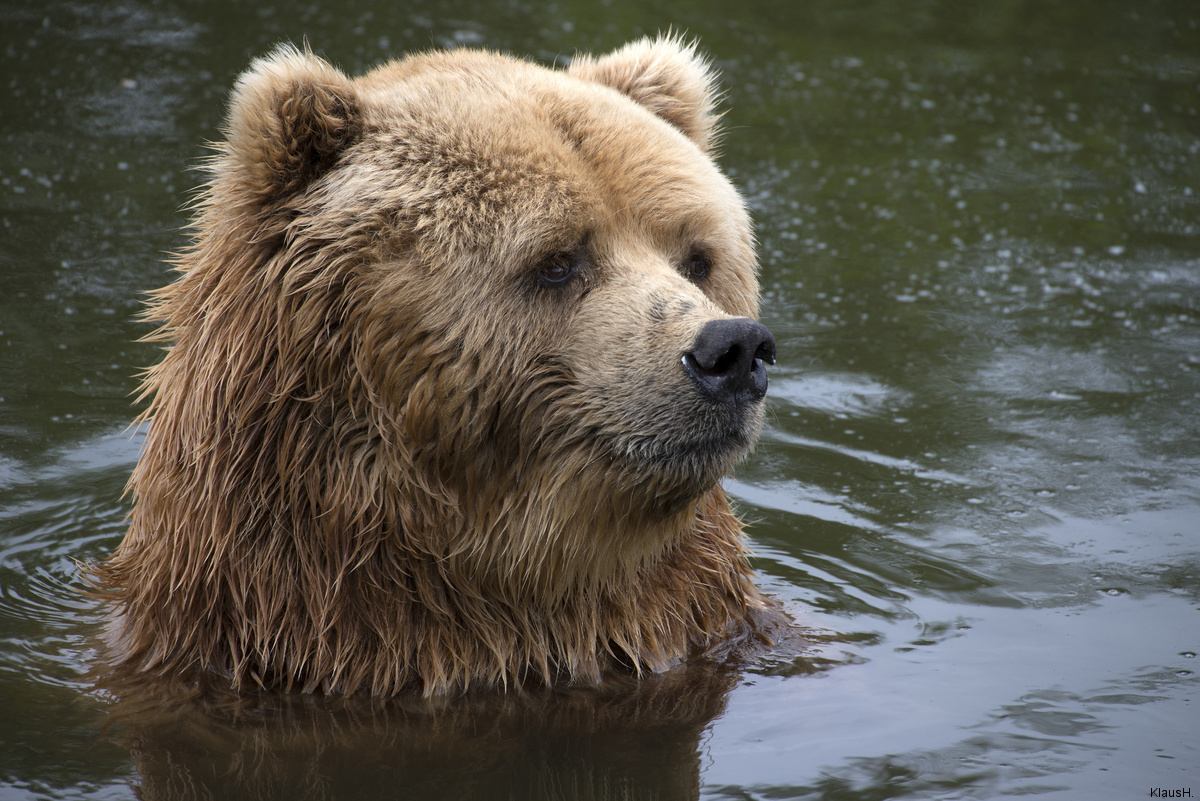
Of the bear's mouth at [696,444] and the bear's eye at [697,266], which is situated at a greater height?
the bear's eye at [697,266]

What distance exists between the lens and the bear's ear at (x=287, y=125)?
3746mm

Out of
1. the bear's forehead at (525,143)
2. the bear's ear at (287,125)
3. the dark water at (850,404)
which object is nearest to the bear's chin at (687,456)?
the bear's forehead at (525,143)

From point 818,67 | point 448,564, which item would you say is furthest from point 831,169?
point 448,564

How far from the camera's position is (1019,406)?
668cm

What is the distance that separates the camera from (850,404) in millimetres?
6758

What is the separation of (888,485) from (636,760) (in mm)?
2577

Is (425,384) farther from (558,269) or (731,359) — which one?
(731,359)

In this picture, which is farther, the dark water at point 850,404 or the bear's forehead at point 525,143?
the dark water at point 850,404

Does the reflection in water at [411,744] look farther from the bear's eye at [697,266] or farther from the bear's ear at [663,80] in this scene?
the bear's ear at [663,80]

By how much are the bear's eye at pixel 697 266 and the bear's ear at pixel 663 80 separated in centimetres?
65

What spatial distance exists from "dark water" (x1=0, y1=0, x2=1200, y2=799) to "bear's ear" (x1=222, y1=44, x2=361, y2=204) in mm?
1588

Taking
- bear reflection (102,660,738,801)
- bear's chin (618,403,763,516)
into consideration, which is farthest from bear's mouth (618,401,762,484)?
Result: bear reflection (102,660,738,801)

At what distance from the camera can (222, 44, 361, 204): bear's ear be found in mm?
3746

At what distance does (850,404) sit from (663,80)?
2.66 meters
